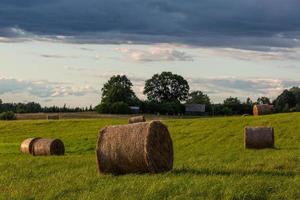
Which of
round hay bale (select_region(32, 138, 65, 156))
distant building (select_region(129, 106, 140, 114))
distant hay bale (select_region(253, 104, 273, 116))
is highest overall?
distant building (select_region(129, 106, 140, 114))

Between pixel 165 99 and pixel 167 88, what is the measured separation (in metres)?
2.72

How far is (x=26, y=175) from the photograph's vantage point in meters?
19.8

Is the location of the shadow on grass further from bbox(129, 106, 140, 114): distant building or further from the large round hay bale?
bbox(129, 106, 140, 114): distant building

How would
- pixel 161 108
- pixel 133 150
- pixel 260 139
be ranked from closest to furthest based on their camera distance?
pixel 133 150
pixel 260 139
pixel 161 108

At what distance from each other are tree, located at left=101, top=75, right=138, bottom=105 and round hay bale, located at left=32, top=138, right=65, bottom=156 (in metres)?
99.3

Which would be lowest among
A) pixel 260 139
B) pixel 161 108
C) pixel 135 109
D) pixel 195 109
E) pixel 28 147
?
pixel 28 147

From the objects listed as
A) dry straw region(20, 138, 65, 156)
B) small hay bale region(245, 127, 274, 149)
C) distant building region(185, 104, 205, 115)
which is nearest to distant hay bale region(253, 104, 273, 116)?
small hay bale region(245, 127, 274, 149)

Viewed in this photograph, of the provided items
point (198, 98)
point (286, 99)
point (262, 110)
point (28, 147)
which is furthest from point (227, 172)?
point (198, 98)

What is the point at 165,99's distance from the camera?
528 feet

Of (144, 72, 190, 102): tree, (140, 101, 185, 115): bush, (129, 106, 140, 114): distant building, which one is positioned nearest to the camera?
(129, 106, 140, 114): distant building

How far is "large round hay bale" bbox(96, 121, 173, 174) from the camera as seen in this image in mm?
18625

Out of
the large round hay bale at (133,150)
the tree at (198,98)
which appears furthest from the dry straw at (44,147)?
the tree at (198,98)

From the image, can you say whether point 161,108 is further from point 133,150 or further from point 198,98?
point 133,150

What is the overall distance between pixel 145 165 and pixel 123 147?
0.82 m
